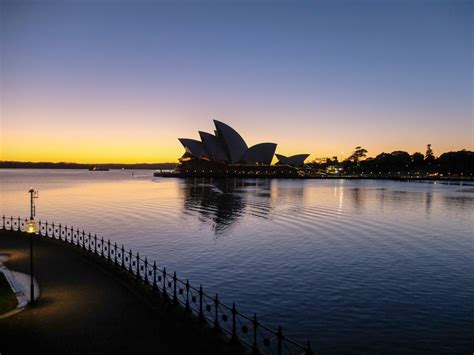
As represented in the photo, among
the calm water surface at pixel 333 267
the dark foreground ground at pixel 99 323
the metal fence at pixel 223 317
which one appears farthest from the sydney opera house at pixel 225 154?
the dark foreground ground at pixel 99 323

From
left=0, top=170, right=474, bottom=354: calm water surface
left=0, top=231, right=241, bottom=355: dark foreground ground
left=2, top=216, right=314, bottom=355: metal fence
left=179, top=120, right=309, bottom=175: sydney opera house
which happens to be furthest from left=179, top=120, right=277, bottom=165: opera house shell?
left=0, top=231, right=241, bottom=355: dark foreground ground

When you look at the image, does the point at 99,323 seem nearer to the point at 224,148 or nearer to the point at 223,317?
the point at 223,317

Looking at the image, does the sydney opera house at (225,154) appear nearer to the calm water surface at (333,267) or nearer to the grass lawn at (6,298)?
the calm water surface at (333,267)

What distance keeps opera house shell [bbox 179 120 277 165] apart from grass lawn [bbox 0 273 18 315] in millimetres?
125832

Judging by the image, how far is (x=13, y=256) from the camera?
71.0ft

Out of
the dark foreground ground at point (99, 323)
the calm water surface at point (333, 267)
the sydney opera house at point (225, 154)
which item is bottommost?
the calm water surface at point (333, 267)

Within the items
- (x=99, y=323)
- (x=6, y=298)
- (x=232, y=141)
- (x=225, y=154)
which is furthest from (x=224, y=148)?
(x=99, y=323)

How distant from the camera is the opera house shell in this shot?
149m

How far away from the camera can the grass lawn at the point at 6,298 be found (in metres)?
13.5

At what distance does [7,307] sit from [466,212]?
192 ft

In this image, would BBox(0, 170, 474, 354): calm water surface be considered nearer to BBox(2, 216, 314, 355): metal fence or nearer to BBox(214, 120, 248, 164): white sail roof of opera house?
BBox(2, 216, 314, 355): metal fence

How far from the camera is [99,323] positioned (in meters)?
12.2

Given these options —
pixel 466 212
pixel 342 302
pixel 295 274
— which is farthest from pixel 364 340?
pixel 466 212

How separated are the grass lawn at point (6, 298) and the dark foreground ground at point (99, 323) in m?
0.69
